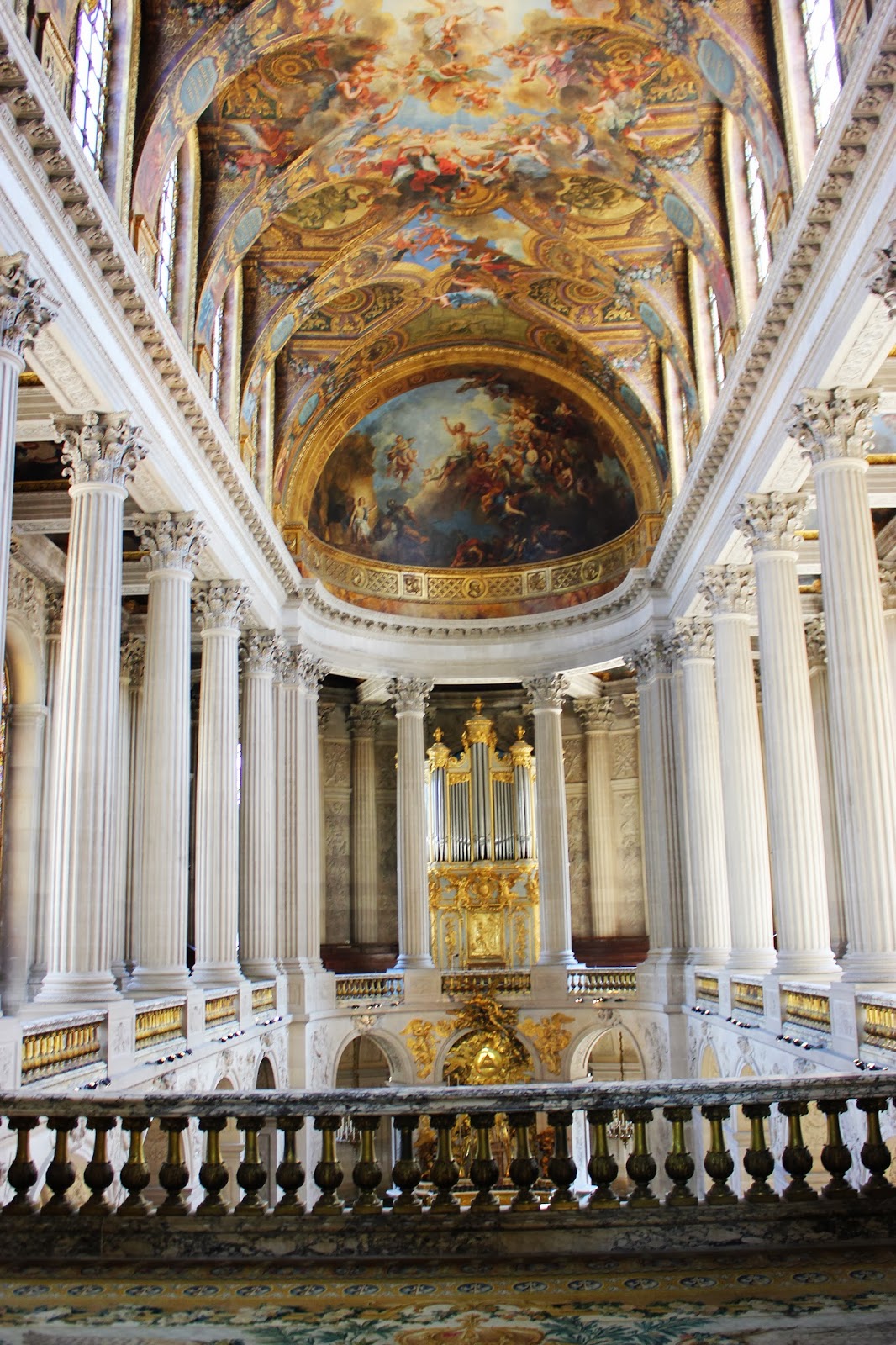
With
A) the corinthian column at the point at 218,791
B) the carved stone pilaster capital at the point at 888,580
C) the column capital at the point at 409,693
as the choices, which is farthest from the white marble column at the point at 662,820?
the corinthian column at the point at 218,791

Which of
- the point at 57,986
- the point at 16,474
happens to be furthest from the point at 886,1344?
the point at 16,474

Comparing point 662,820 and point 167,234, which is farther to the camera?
point 662,820

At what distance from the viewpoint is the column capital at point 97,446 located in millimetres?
16656

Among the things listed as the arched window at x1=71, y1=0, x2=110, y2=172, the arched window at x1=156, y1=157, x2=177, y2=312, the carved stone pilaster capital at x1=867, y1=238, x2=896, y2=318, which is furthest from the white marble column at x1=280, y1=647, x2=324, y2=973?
the carved stone pilaster capital at x1=867, y1=238, x2=896, y2=318

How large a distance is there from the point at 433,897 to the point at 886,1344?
2927 cm

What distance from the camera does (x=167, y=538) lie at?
20.5 m

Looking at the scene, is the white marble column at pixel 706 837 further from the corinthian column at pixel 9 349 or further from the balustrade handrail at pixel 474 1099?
the balustrade handrail at pixel 474 1099

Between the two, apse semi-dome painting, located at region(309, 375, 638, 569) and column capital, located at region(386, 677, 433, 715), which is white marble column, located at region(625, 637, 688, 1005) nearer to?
apse semi-dome painting, located at region(309, 375, 638, 569)

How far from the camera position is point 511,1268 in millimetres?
5441

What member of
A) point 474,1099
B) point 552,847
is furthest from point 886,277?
point 552,847

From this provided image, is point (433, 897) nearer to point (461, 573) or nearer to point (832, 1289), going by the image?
point (461, 573)

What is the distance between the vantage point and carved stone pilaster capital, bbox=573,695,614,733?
35.3 m

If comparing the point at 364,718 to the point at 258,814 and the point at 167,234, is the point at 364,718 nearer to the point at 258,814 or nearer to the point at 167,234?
the point at 258,814

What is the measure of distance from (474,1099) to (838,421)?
516 inches
